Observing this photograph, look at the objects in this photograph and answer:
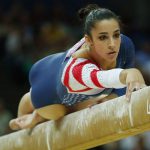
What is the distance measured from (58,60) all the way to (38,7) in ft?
15.4

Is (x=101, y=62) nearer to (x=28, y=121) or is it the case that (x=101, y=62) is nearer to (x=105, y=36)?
(x=105, y=36)

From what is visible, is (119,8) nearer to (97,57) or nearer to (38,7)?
(38,7)

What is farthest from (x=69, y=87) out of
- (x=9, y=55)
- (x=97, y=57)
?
(x=9, y=55)

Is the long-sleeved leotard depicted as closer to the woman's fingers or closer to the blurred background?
the woman's fingers

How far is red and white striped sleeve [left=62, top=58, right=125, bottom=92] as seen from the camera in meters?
2.52

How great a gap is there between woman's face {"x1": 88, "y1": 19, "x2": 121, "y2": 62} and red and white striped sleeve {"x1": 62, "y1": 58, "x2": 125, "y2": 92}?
9 cm

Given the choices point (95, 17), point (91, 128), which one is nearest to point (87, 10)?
point (95, 17)

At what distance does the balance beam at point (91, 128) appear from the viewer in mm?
2401

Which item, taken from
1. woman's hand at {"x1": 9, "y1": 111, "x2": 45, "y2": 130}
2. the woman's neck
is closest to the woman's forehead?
the woman's neck

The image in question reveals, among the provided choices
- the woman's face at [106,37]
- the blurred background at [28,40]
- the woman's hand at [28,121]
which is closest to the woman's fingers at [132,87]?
the woman's face at [106,37]

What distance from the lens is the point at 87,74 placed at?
2.62 metres

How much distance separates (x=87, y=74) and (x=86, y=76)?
0.04 ft

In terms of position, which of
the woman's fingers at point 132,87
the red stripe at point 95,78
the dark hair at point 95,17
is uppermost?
the dark hair at point 95,17

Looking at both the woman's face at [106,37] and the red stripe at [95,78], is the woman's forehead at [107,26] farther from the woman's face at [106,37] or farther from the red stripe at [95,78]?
the red stripe at [95,78]
